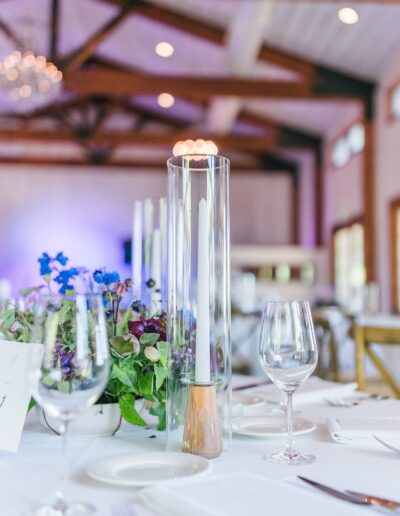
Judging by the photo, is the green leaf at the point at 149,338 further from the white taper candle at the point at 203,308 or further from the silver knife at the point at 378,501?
the silver knife at the point at 378,501

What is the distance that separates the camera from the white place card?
3.34 feet

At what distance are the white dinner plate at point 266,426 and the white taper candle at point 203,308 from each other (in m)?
0.17

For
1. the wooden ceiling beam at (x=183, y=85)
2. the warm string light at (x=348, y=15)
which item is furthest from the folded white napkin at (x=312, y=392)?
the wooden ceiling beam at (x=183, y=85)

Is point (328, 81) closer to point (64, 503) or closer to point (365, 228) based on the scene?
point (365, 228)

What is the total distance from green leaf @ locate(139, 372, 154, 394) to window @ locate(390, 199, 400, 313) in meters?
6.84

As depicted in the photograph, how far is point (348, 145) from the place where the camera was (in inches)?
382

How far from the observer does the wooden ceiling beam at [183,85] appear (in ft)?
25.3

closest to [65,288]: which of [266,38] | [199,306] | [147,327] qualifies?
[147,327]

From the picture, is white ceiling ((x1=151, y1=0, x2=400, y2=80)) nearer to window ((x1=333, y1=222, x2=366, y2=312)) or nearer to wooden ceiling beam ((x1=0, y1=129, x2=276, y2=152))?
window ((x1=333, y1=222, x2=366, y2=312))

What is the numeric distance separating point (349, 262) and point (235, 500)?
366 inches

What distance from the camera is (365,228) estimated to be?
8.22m

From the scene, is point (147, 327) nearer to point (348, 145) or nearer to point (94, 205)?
point (348, 145)

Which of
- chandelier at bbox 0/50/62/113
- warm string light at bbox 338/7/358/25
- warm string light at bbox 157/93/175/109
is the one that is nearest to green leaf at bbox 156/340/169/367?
chandelier at bbox 0/50/62/113

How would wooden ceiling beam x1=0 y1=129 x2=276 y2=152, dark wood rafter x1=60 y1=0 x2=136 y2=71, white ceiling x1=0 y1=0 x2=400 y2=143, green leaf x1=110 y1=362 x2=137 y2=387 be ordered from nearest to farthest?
green leaf x1=110 y1=362 x2=137 y2=387
white ceiling x1=0 y1=0 x2=400 y2=143
dark wood rafter x1=60 y1=0 x2=136 y2=71
wooden ceiling beam x1=0 y1=129 x2=276 y2=152
